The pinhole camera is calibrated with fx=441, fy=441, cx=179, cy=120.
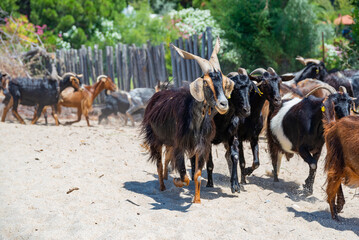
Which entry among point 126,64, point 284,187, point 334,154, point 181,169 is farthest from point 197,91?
point 126,64

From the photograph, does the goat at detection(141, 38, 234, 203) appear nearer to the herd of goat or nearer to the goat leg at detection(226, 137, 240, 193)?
the herd of goat

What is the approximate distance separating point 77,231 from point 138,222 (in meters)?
0.64

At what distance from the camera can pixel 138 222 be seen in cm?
469

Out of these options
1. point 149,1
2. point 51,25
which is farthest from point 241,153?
point 149,1

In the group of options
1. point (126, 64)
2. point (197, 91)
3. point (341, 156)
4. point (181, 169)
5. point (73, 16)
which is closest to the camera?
point (341, 156)

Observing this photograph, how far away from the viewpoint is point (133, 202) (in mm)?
5570

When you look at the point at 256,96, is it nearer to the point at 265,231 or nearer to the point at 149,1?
the point at 265,231

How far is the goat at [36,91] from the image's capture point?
474 inches

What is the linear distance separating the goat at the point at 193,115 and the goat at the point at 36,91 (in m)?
6.59

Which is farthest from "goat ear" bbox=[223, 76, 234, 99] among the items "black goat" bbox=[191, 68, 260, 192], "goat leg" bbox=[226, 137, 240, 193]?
"goat leg" bbox=[226, 137, 240, 193]

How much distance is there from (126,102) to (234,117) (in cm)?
694

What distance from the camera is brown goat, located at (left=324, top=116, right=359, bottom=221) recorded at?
15.8ft

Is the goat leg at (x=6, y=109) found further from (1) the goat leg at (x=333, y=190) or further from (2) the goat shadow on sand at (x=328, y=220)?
(1) the goat leg at (x=333, y=190)

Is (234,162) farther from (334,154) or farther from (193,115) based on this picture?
(334,154)
